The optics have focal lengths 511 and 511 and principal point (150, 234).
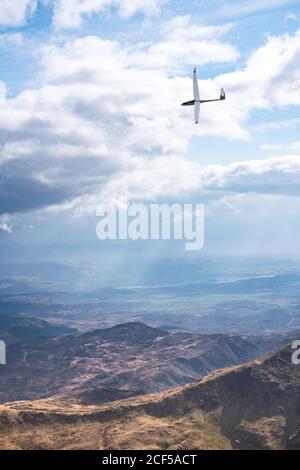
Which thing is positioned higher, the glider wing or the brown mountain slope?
the glider wing

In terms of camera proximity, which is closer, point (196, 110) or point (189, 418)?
point (196, 110)

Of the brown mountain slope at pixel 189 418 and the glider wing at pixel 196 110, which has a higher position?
the glider wing at pixel 196 110

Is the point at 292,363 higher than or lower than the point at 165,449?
higher

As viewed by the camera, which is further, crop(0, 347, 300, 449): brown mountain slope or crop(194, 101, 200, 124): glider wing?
crop(0, 347, 300, 449): brown mountain slope

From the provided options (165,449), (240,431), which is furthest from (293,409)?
(165,449)

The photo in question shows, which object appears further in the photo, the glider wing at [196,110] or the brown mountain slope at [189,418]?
the brown mountain slope at [189,418]

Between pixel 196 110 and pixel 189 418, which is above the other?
pixel 196 110
